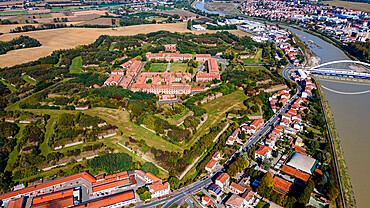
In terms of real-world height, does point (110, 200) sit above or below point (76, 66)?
below

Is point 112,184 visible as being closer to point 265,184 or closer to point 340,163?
point 265,184

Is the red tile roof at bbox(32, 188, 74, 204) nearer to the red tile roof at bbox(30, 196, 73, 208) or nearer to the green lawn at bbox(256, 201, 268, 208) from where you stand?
the red tile roof at bbox(30, 196, 73, 208)

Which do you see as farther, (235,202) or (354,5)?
(354,5)

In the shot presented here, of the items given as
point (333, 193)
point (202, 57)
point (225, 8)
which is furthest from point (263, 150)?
point (225, 8)

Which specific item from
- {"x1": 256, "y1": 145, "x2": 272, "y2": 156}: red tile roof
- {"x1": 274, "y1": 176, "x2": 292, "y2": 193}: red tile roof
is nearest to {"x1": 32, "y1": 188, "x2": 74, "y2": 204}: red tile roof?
{"x1": 274, "y1": 176, "x2": 292, "y2": 193}: red tile roof

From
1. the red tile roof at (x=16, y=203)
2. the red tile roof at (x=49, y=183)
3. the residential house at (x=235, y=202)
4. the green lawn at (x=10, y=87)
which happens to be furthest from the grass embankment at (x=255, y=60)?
the red tile roof at (x=16, y=203)

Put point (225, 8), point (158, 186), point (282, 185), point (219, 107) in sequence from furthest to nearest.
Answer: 1. point (225, 8)
2. point (219, 107)
3. point (282, 185)
4. point (158, 186)

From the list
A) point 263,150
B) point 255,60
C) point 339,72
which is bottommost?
point 263,150
